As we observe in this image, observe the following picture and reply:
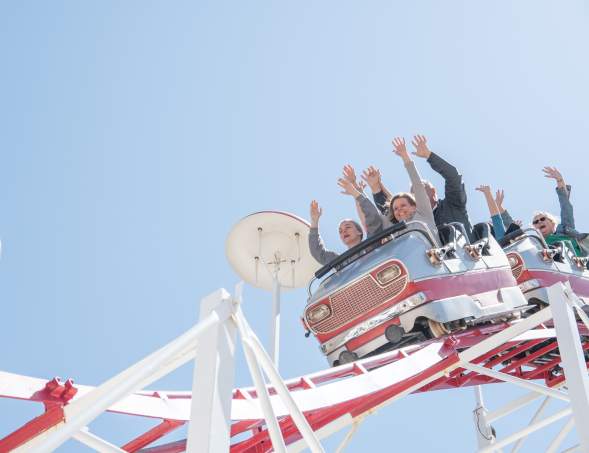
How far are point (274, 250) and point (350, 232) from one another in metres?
0.98

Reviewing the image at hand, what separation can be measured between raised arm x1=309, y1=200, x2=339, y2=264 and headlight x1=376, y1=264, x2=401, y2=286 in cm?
135

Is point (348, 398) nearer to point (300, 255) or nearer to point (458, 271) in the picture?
point (458, 271)

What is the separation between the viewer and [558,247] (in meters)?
8.94

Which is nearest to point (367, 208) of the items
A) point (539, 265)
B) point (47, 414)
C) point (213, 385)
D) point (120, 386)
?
point (539, 265)

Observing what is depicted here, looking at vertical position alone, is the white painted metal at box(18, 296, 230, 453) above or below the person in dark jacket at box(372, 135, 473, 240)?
below

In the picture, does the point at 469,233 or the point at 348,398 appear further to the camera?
the point at 469,233

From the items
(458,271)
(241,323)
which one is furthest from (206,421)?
(458,271)

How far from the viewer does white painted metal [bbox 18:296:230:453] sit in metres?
2.46

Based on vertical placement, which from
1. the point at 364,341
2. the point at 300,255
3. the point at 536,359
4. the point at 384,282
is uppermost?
the point at 300,255

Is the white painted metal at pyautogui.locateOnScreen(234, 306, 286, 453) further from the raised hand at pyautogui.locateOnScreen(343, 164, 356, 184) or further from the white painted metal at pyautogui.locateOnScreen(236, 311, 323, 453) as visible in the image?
the raised hand at pyautogui.locateOnScreen(343, 164, 356, 184)

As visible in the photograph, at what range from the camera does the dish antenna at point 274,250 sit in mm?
8492

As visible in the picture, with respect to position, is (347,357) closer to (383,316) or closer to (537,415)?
(383,316)

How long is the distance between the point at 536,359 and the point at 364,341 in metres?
3.37

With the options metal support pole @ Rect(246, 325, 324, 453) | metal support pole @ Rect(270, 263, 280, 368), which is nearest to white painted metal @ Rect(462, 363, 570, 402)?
metal support pole @ Rect(270, 263, 280, 368)
